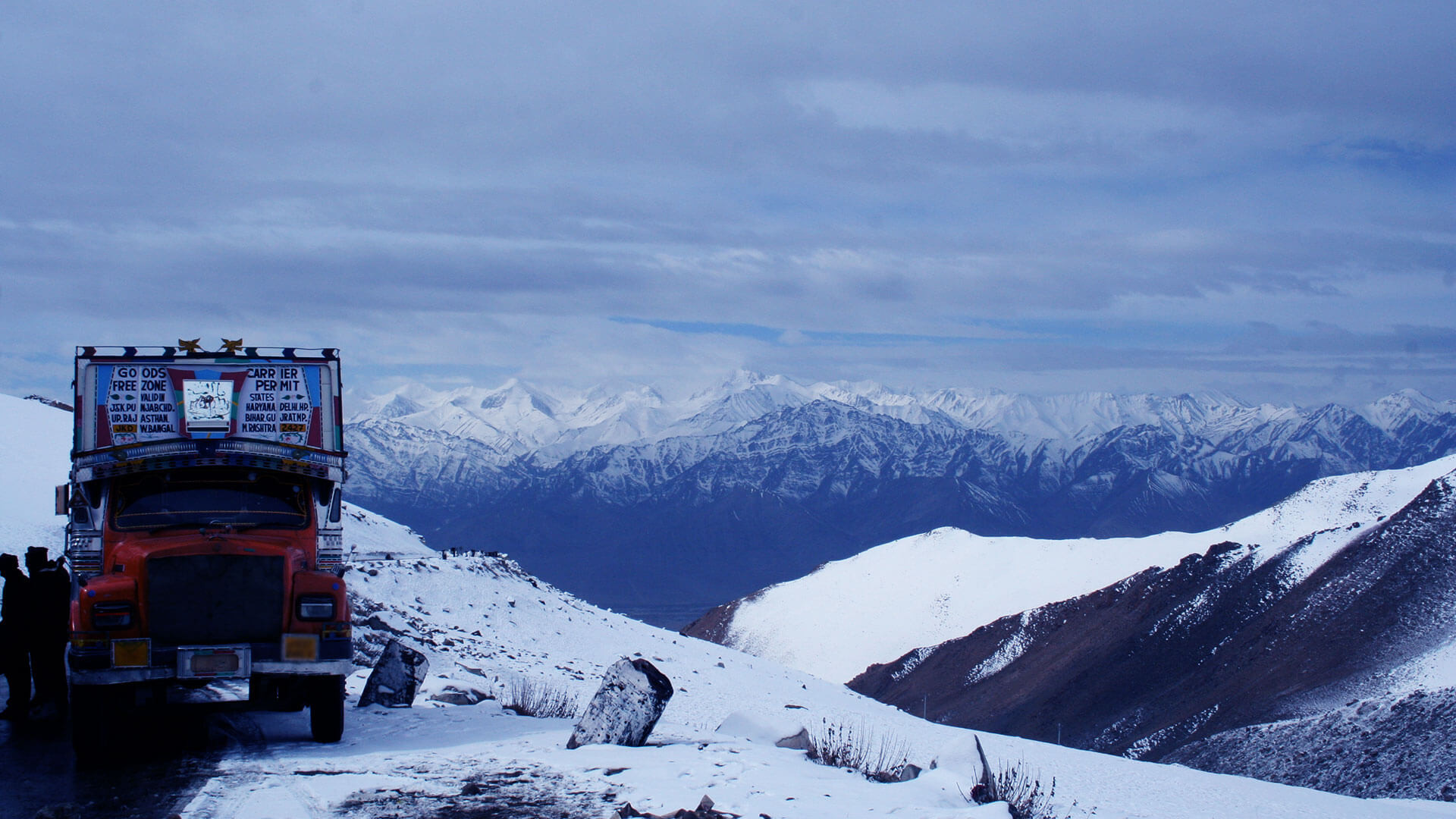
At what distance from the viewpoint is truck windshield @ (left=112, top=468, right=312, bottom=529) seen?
1231 centimetres

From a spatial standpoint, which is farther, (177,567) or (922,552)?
(922,552)

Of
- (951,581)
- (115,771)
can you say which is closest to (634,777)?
(115,771)

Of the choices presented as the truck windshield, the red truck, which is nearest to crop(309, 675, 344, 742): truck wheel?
the red truck

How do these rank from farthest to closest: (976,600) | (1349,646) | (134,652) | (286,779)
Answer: (976,600) < (1349,646) < (134,652) < (286,779)

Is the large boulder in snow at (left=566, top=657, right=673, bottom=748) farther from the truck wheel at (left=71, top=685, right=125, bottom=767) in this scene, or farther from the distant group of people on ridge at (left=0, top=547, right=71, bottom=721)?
the distant group of people on ridge at (left=0, top=547, right=71, bottom=721)

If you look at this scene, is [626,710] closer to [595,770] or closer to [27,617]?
[595,770]

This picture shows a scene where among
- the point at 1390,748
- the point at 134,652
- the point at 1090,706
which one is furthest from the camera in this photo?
the point at 1090,706

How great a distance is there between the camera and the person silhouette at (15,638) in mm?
13312

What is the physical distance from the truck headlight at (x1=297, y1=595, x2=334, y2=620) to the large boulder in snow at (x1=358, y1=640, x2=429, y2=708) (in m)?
3.67

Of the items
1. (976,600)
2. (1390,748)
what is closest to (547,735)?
(1390,748)

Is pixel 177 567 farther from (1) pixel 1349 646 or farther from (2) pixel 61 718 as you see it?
(1) pixel 1349 646

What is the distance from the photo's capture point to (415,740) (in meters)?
12.7

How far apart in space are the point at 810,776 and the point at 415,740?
4503 mm

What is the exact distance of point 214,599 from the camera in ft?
37.7
